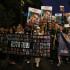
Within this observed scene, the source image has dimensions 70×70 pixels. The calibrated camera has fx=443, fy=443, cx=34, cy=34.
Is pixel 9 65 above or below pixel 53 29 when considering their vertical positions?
below

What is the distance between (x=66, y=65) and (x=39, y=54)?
1.31 ft

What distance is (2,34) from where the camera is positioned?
609 centimetres

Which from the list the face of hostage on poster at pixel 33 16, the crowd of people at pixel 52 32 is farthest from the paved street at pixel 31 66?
the face of hostage on poster at pixel 33 16

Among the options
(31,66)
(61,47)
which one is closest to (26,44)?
(31,66)

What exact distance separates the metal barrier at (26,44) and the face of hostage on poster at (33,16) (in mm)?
197

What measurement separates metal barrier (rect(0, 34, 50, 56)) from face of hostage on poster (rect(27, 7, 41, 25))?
0.65 feet

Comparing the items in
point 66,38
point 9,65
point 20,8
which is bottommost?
point 9,65

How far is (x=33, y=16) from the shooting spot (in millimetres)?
6086

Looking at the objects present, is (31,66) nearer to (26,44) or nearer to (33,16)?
(26,44)

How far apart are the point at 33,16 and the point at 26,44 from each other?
397 millimetres

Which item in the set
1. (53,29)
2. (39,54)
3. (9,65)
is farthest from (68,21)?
(9,65)

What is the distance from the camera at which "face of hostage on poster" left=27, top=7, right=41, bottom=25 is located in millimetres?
6066

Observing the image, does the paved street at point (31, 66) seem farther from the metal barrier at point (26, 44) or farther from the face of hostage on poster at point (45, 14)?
the face of hostage on poster at point (45, 14)

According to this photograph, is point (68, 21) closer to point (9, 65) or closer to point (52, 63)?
point (52, 63)
